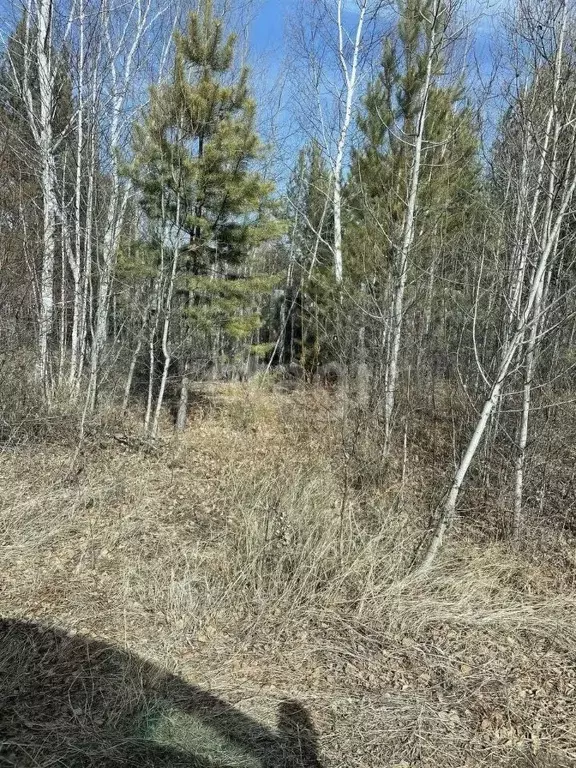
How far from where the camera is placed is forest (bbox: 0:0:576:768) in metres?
3.00

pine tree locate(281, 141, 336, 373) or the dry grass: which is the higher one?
pine tree locate(281, 141, 336, 373)

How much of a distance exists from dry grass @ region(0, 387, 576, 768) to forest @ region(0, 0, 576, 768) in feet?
0.07

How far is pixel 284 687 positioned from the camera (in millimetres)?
3174

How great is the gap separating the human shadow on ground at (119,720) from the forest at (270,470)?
0.01 metres

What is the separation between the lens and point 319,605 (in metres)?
3.96

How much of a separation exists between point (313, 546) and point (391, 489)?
1794mm

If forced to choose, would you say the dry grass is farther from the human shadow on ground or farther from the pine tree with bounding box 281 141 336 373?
the pine tree with bounding box 281 141 336 373

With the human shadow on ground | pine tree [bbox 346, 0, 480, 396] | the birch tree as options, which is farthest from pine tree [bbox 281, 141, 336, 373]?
the human shadow on ground

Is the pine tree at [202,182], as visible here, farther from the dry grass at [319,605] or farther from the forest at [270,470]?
the dry grass at [319,605]

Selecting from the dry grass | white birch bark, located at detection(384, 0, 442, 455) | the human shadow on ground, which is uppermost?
white birch bark, located at detection(384, 0, 442, 455)

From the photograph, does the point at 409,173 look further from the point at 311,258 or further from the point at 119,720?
the point at 311,258

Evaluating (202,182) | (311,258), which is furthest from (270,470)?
(311,258)

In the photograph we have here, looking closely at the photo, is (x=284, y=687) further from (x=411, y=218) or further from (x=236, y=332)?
(x=236, y=332)

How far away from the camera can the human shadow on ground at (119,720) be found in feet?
8.52
